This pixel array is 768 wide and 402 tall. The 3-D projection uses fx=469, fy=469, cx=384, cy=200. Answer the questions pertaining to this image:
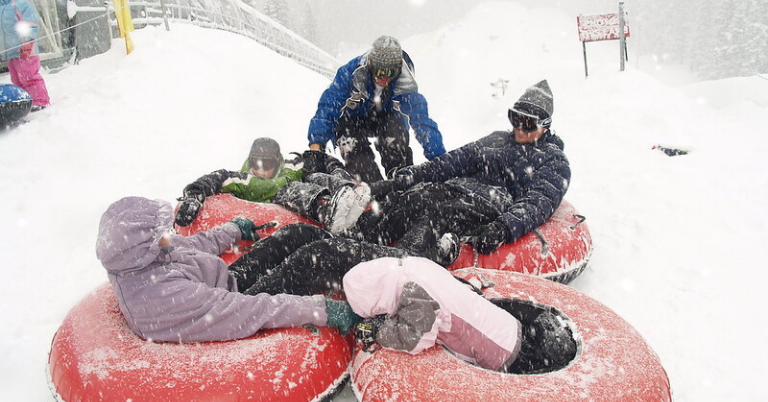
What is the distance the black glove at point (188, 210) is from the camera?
11.9ft

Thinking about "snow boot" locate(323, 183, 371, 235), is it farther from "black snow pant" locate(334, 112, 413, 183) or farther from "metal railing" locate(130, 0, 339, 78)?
"metal railing" locate(130, 0, 339, 78)

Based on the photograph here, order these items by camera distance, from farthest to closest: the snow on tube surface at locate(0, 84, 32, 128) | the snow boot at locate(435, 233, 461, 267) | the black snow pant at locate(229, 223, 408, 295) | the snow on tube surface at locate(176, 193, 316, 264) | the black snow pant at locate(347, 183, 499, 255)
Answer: the snow on tube surface at locate(0, 84, 32, 128)
the snow on tube surface at locate(176, 193, 316, 264)
the black snow pant at locate(347, 183, 499, 255)
the snow boot at locate(435, 233, 461, 267)
the black snow pant at locate(229, 223, 408, 295)

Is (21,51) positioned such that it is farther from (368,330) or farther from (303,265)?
(368,330)

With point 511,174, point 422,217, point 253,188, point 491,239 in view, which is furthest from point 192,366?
point 511,174

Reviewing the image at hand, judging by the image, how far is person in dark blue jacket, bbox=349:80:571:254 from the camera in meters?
3.52

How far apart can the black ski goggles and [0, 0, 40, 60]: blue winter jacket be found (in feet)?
22.4

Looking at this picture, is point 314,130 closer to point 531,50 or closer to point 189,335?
point 189,335

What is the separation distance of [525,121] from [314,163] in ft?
6.81

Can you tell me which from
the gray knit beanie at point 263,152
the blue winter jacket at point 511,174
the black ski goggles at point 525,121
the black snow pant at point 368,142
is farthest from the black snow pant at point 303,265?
the black snow pant at point 368,142

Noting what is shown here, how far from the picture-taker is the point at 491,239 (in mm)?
3334

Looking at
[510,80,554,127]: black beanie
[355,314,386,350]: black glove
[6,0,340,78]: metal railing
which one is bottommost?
[355,314,386,350]: black glove

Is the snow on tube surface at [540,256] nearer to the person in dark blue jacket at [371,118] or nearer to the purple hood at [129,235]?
the person in dark blue jacket at [371,118]

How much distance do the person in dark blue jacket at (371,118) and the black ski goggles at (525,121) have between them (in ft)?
2.93

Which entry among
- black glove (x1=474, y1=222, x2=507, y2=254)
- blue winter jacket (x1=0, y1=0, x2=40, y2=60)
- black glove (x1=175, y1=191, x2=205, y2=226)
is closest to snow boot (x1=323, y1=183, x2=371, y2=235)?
black glove (x1=474, y1=222, x2=507, y2=254)
